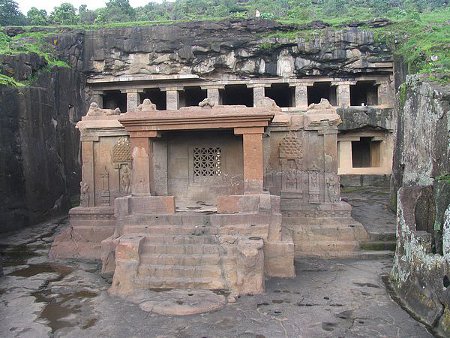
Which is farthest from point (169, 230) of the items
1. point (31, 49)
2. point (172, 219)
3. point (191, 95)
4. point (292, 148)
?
point (191, 95)

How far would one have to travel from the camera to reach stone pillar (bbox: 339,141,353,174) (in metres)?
17.4

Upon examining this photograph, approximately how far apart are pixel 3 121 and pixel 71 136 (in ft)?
13.5

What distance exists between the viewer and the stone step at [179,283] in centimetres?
575

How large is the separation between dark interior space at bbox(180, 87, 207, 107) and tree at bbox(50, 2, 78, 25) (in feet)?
35.7

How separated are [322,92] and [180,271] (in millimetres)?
16520

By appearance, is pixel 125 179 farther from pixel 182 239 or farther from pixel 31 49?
pixel 31 49

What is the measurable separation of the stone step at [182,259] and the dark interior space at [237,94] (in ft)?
43.5

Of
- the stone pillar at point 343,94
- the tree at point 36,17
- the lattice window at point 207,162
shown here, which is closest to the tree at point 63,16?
the tree at point 36,17

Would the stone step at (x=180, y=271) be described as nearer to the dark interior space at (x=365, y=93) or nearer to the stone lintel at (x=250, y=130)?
the stone lintel at (x=250, y=130)

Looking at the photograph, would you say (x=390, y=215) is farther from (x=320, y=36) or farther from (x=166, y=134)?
(x=320, y=36)

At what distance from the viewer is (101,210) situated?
8.46 m

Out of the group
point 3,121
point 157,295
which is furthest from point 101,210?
point 3,121

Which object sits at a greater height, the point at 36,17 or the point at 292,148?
the point at 36,17

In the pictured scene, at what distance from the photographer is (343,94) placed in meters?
17.8
